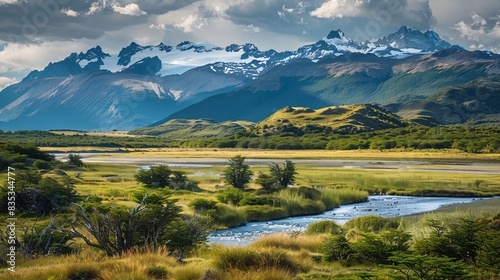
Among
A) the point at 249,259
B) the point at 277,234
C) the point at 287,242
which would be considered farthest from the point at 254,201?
the point at 249,259

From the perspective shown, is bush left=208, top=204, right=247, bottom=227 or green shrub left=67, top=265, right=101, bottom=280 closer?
green shrub left=67, top=265, right=101, bottom=280

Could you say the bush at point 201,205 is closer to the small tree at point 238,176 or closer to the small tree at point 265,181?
the small tree at point 265,181

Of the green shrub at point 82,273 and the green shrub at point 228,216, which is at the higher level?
the green shrub at point 82,273

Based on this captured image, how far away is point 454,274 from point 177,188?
5083cm

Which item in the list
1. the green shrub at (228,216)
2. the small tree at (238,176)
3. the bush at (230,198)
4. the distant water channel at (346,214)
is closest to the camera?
the distant water channel at (346,214)

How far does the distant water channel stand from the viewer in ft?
126

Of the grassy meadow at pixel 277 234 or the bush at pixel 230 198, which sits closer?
the grassy meadow at pixel 277 234

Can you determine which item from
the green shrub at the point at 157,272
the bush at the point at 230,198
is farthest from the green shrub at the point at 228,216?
the green shrub at the point at 157,272

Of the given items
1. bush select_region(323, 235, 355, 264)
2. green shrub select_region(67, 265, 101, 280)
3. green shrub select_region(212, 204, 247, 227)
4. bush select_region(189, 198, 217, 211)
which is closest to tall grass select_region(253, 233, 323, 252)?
bush select_region(323, 235, 355, 264)

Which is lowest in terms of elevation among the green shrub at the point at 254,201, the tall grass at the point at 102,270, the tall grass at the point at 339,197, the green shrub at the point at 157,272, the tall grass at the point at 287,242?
the tall grass at the point at 339,197

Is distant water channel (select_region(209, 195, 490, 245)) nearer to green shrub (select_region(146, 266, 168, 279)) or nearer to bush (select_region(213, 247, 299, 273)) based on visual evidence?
bush (select_region(213, 247, 299, 273))

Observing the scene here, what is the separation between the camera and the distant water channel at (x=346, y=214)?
38.5m

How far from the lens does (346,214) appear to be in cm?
5044

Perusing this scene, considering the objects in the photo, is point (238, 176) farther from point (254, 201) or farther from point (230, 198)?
point (230, 198)
